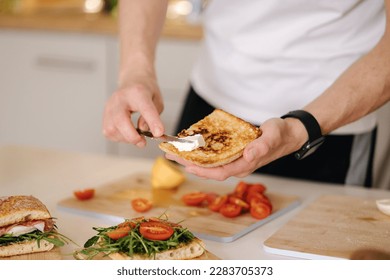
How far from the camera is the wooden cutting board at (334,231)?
1.31 meters

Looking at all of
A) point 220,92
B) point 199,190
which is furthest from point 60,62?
point 199,190

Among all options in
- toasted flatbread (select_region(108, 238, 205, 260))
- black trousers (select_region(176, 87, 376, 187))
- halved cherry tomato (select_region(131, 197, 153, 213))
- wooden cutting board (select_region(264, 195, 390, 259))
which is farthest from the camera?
black trousers (select_region(176, 87, 376, 187))

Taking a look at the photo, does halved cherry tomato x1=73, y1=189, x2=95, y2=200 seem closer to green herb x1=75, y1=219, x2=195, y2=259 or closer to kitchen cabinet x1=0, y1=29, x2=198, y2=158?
green herb x1=75, y1=219, x2=195, y2=259

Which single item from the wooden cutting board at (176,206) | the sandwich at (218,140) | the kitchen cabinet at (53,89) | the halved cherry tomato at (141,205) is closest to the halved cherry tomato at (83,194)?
the wooden cutting board at (176,206)

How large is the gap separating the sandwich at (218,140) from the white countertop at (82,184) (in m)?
0.17

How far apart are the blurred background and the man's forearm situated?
108cm

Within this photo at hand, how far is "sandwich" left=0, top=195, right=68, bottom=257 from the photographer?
1247mm

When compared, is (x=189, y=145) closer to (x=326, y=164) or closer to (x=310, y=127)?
(x=310, y=127)

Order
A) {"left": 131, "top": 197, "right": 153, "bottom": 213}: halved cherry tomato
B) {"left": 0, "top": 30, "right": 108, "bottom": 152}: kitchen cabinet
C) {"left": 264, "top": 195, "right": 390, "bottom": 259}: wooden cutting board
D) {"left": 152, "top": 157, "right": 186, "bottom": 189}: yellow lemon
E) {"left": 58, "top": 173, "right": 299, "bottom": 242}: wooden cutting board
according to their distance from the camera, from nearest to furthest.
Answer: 1. {"left": 264, "top": 195, "right": 390, "bottom": 259}: wooden cutting board
2. {"left": 58, "top": 173, "right": 299, "bottom": 242}: wooden cutting board
3. {"left": 131, "top": 197, "right": 153, "bottom": 213}: halved cherry tomato
4. {"left": 152, "top": 157, "right": 186, "bottom": 189}: yellow lemon
5. {"left": 0, "top": 30, "right": 108, "bottom": 152}: kitchen cabinet

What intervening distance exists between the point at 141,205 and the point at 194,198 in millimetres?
119

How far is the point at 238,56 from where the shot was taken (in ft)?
6.29

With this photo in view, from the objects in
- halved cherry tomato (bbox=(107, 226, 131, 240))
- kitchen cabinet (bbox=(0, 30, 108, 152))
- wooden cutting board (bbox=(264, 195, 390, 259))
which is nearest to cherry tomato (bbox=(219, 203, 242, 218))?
wooden cutting board (bbox=(264, 195, 390, 259))

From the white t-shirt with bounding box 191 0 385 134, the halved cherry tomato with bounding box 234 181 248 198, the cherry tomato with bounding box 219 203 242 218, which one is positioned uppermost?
the white t-shirt with bounding box 191 0 385 134

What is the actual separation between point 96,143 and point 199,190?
1.67 meters
